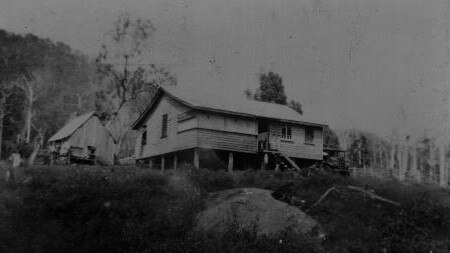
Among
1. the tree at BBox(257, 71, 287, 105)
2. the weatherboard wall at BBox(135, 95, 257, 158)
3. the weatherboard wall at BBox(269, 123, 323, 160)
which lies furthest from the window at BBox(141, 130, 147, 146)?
the tree at BBox(257, 71, 287, 105)

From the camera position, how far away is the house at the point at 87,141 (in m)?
39.7

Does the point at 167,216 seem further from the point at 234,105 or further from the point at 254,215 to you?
the point at 234,105

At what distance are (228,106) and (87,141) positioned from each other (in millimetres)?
12102

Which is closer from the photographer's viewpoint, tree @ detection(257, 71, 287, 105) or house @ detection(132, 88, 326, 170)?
house @ detection(132, 88, 326, 170)

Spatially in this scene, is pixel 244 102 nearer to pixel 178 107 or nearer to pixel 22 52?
pixel 178 107

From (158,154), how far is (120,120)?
81.8 feet

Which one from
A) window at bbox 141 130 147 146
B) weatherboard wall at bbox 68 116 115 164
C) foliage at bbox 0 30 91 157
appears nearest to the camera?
weatherboard wall at bbox 68 116 115 164

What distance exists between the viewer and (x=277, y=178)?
2945cm

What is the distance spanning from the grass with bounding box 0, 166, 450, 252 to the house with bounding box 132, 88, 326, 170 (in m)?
6.26

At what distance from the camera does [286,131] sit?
37.2 metres

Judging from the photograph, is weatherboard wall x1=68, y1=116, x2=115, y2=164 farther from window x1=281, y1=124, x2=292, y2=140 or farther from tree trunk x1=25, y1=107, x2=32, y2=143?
tree trunk x1=25, y1=107, x2=32, y2=143

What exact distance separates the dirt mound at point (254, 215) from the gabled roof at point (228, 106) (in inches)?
440

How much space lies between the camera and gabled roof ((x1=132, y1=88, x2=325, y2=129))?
33.6m

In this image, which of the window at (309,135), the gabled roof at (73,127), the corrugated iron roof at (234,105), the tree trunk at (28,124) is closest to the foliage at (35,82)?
the tree trunk at (28,124)
